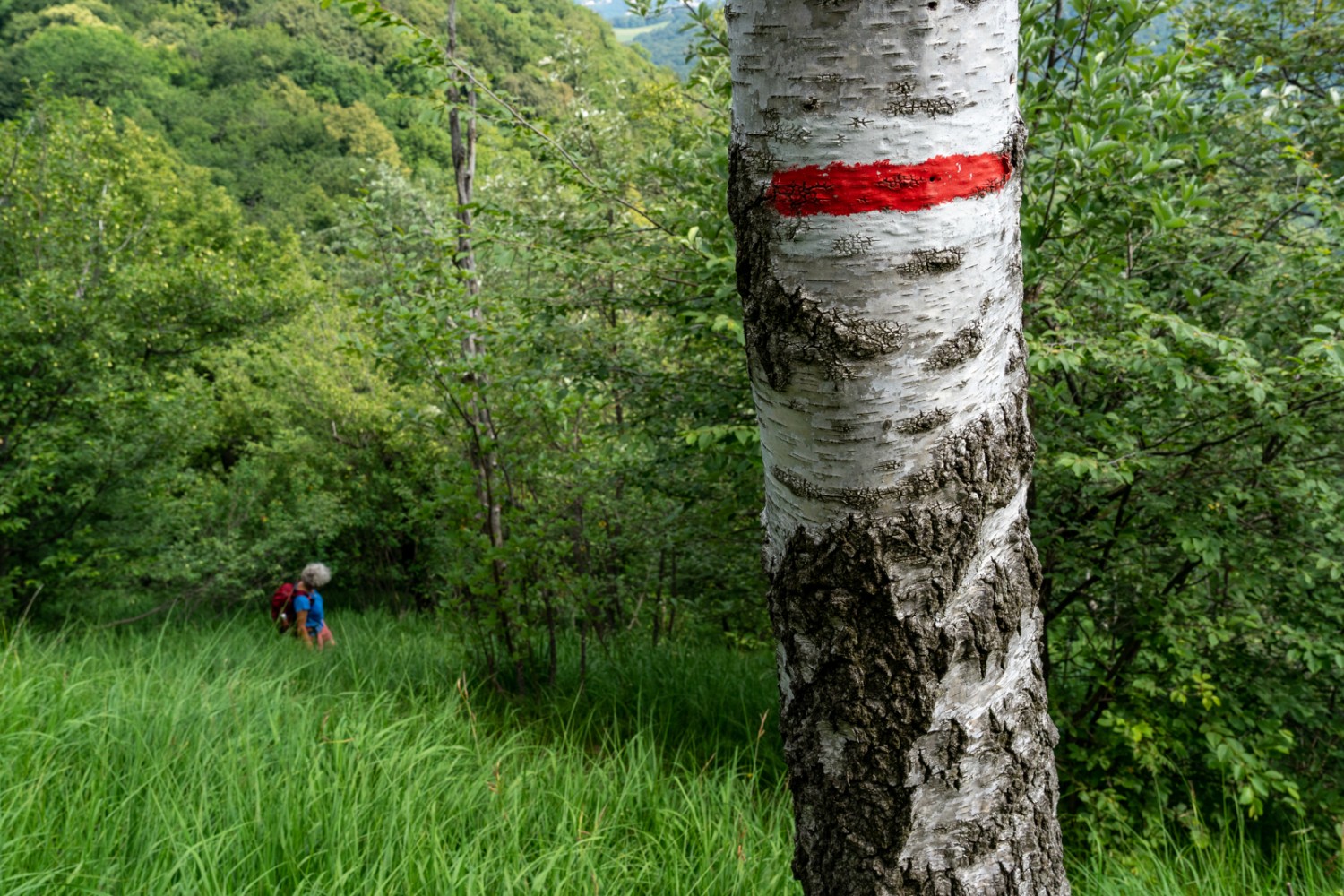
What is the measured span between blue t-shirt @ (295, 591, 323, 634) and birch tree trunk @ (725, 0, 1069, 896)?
5936 millimetres

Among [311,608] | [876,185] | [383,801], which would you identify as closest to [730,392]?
[383,801]

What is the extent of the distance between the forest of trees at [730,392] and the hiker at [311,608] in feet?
3.96

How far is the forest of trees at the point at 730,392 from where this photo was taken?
2670 mm

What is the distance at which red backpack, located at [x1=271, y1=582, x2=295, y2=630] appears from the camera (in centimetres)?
638

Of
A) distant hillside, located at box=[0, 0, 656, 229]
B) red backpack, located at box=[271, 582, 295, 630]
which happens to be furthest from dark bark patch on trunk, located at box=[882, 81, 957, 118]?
distant hillside, located at box=[0, 0, 656, 229]

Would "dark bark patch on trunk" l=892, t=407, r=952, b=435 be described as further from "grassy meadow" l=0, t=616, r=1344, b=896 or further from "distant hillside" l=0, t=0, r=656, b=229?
"distant hillside" l=0, t=0, r=656, b=229

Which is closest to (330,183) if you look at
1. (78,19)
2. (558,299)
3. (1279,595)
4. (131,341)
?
(78,19)

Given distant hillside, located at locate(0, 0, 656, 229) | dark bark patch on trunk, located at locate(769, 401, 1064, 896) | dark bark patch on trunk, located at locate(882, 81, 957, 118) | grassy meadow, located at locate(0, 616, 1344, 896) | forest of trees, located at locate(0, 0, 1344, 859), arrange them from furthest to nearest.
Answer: distant hillside, located at locate(0, 0, 656, 229), forest of trees, located at locate(0, 0, 1344, 859), grassy meadow, located at locate(0, 616, 1344, 896), dark bark patch on trunk, located at locate(769, 401, 1064, 896), dark bark patch on trunk, located at locate(882, 81, 957, 118)

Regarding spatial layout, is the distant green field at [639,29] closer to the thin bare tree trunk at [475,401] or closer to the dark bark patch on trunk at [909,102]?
the thin bare tree trunk at [475,401]

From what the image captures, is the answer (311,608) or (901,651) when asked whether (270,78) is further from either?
(901,651)

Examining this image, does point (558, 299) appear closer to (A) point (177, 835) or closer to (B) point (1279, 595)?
(A) point (177, 835)

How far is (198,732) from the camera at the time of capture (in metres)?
2.73

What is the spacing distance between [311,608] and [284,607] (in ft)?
0.99

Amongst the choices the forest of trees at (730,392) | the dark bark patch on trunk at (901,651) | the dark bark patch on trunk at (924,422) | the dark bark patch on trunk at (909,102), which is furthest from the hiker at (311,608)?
the dark bark patch on trunk at (909,102)
